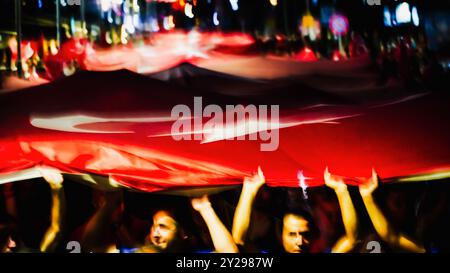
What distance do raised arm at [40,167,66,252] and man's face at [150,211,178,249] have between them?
463mm

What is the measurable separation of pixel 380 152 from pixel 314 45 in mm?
627

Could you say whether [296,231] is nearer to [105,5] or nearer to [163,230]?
[163,230]

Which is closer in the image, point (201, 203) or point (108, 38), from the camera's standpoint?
point (201, 203)

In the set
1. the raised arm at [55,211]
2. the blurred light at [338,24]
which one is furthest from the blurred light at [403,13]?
the raised arm at [55,211]

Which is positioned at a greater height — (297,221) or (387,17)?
(387,17)

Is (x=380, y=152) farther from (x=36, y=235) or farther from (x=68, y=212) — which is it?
(x=36, y=235)

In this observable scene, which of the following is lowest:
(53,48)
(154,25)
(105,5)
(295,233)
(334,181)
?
(295,233)

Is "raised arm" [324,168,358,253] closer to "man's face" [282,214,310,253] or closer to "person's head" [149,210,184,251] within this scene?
"man's face" [282,214,310,253]

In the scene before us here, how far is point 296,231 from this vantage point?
2309 mm

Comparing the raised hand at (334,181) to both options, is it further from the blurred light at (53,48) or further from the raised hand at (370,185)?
the blurred light at (53,48)

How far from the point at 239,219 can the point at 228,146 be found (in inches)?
14.1

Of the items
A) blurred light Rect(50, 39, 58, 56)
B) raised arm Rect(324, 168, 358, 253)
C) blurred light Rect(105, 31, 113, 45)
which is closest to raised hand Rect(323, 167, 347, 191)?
raised arm Rect(324, 168, 358, 253)

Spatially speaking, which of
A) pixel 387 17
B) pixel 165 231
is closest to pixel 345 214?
pixel 165 231
